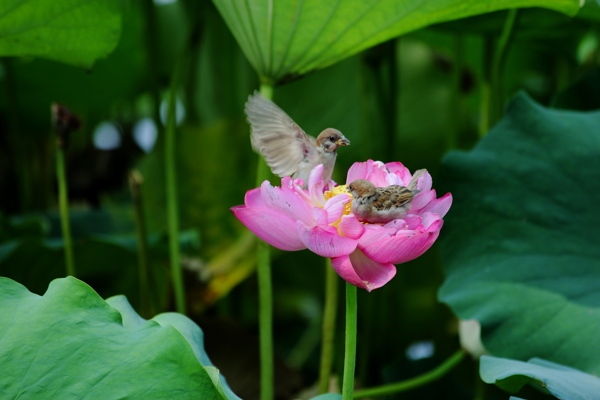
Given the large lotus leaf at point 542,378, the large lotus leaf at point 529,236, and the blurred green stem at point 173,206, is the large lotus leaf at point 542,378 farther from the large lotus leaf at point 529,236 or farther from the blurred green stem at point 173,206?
the blurred green stem at point 173,206

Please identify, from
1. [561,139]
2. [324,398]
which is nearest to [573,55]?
[561,139]

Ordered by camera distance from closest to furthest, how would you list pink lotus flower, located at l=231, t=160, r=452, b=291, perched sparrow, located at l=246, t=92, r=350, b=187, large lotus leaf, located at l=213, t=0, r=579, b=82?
pink lotus flower, located at l=231, t=160, r=452, b=291 < perched sparrow, located at l=246, t=92, r=350, b=187 < large lotus leaf, located at l=213, t=0, r=579, b=82

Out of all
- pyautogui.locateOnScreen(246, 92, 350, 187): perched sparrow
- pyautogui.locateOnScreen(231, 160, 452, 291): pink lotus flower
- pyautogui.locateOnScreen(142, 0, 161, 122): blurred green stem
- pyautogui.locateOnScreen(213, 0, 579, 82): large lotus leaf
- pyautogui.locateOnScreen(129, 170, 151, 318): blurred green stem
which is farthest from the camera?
pyautogui.locateOnScreen(142, 0, 161, 122): blurred green stem

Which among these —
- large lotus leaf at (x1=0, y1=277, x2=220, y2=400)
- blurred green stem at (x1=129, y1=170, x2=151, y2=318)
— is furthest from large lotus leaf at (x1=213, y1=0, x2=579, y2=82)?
large lotus leaf at (x1=0, y1=277, x2=220, y2=400)

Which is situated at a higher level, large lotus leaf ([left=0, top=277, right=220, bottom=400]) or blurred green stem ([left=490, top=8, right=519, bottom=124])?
blurred green stem ([left=490, top=8, right=519, bottom=124])

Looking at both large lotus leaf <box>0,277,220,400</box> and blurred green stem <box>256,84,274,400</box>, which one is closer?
large lotus leaf <box>0,277,220,400</box>

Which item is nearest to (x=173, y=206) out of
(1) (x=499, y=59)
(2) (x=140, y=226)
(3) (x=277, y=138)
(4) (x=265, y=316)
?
(2) (x=140, y=226)

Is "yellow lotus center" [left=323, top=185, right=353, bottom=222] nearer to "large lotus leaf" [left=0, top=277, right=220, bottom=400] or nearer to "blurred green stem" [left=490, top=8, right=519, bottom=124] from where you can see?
"large lotus leaf" [left=0, top=277, right=220, bottom=400]
